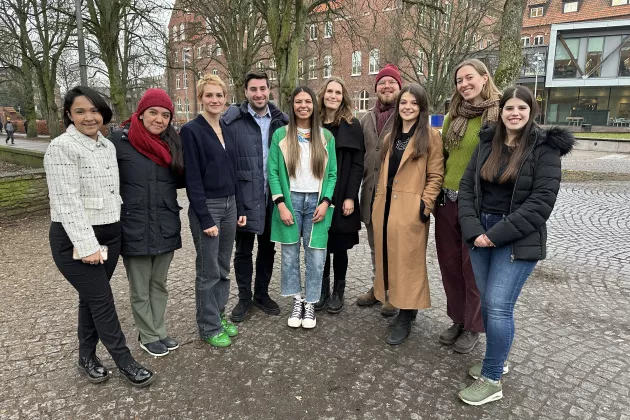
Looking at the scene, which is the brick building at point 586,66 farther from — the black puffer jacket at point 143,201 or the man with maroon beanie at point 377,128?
the black puffer jacket at point 143,201

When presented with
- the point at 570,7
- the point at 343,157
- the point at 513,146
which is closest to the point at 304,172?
the point at 343,157

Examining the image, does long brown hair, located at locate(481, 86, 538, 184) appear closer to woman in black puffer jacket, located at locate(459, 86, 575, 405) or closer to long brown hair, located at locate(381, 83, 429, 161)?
woman in black puffer jacket, located at locate(459, 86, 575, 405)

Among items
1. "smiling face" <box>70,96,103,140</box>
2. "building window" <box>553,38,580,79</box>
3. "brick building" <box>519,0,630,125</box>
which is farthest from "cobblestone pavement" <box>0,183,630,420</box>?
"building window" <box>553,38,580,79</box>

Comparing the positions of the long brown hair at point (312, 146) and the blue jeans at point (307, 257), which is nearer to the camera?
the long brown hair at point (312, 146)

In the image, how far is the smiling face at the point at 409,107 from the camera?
353 centimetres

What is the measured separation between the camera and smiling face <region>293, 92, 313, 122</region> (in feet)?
12.3

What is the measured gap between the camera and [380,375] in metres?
3.27

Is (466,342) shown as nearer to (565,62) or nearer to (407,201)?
(407,201)

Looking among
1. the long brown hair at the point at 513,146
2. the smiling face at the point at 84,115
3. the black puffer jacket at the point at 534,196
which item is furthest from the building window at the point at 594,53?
the smiling face at the point at 84,115

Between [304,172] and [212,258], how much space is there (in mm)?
1101

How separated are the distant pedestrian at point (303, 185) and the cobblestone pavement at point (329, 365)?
2.01 ft

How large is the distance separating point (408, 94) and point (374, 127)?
2.23 ft

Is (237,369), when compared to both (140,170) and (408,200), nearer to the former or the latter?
(140,170)

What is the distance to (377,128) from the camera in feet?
13.6
